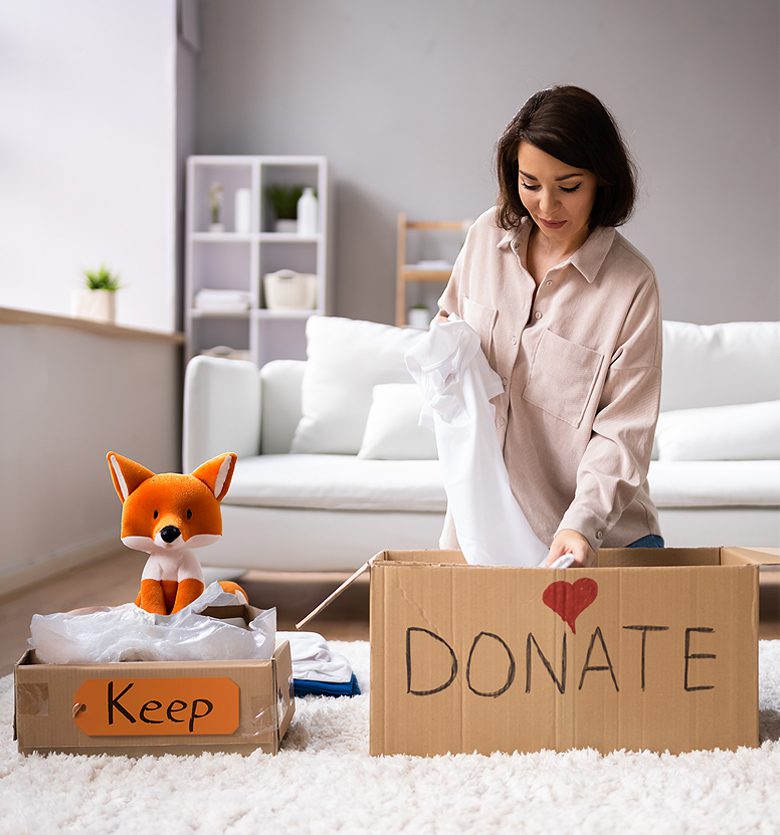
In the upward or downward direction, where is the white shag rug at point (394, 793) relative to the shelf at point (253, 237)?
downward

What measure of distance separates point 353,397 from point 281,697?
1611 millimetres

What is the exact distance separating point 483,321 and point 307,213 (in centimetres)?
308

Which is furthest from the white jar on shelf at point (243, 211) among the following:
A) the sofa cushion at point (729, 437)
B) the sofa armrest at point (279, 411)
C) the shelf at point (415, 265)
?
the sofa cushion at point (729, 437)

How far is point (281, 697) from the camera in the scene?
1.41 metres

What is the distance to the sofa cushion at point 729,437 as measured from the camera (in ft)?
8.90

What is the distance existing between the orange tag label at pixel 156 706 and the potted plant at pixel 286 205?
136 inches

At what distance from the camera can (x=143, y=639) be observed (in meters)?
Result: 1.40

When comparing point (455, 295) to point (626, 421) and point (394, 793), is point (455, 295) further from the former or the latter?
point (394, 793)

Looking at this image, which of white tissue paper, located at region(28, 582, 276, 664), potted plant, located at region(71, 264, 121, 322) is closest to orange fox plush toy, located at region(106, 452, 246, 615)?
white tissue paper, located at region(28, 582, 276, 664)

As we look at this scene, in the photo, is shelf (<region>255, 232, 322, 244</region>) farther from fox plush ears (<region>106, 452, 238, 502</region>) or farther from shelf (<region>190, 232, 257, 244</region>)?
fox plush ears (<region>106, 452, 238, 502</region>)

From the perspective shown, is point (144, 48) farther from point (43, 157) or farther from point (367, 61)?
point (367, 61)

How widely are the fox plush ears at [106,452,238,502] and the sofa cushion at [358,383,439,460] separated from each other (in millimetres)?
1117

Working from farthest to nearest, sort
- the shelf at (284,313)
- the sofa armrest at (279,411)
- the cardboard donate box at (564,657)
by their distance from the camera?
the shelf at (284,313), the sofa armrest at (279,411), the cardboard donate box at (564,657)

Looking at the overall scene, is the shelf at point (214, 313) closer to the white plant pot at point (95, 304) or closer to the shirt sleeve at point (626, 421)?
the white plant pot at point (95, 304)
